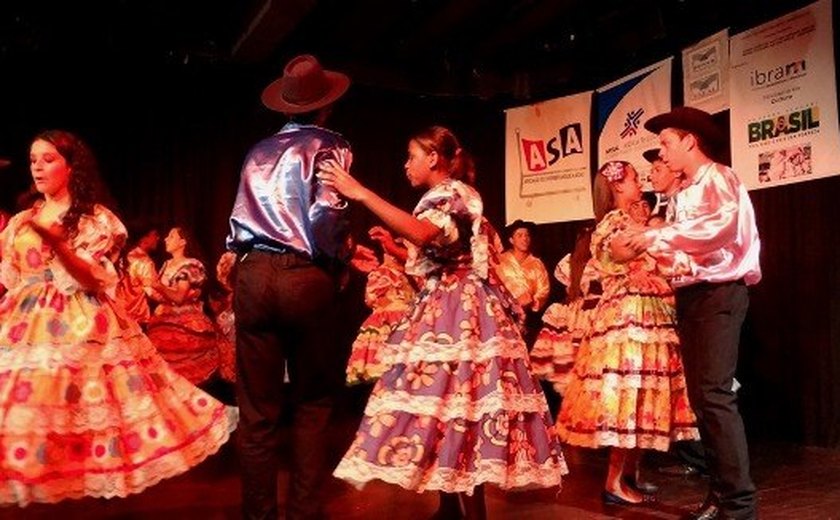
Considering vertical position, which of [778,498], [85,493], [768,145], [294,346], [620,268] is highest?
[768,145]

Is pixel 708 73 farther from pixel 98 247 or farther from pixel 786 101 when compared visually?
pixel 98 247

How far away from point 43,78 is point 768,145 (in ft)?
20.7

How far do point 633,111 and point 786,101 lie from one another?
185 cm

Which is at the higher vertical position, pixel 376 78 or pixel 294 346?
pixel 376 78

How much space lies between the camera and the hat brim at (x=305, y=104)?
3.28 meters

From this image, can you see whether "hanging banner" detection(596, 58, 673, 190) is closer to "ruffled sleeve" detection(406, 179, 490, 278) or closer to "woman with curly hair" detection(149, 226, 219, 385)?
"woman with curly hair" detection(149, 226, 219, 385)

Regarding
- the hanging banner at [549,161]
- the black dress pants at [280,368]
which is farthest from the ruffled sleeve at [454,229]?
the hanging banner at [549,161]

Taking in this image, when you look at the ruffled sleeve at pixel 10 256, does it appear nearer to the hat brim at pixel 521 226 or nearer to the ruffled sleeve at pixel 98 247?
the ruffled sleeve at pixel 98 247

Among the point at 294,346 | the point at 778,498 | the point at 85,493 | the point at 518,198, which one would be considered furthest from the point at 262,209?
the point at 518,198

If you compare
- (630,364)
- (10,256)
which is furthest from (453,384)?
(10,256)

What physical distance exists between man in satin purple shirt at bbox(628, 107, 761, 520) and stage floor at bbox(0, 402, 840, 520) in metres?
0.67

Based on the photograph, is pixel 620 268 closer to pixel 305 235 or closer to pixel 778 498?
pixel 778 498

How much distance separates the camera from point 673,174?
12.6 ft

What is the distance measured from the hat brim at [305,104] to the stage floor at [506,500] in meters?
1.90
